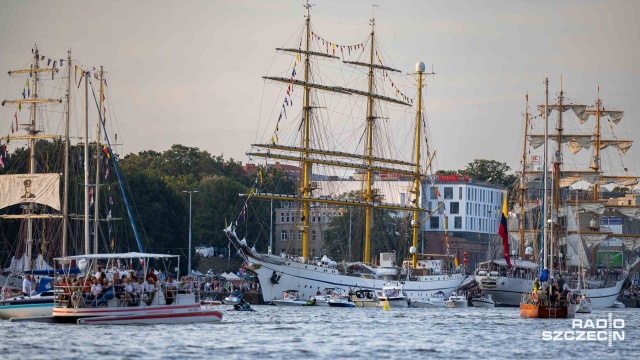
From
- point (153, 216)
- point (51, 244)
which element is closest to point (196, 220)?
point (153, 216)

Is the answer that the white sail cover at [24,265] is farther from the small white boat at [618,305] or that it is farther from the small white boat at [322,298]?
the small white boat at [618,305]

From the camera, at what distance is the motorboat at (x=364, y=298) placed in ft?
382

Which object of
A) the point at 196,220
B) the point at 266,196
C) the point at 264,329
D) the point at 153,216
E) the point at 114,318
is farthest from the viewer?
the point at 196,220

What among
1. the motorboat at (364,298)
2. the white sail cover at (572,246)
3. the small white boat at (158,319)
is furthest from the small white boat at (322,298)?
the small white boat at (158,319)

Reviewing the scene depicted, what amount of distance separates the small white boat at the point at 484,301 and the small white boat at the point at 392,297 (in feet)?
32.9

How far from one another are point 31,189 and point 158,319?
4047 cm

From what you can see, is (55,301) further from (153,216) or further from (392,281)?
(153,216)

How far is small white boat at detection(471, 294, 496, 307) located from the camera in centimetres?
12738

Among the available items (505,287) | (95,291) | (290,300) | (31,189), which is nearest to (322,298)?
(290,300)

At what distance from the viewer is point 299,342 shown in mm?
60750

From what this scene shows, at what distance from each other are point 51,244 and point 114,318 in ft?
137

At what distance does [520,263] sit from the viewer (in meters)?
131

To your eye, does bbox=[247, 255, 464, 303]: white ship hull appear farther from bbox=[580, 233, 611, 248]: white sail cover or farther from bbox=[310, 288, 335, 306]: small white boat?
bbox=[580, 233, 611, 248]: white sail cover

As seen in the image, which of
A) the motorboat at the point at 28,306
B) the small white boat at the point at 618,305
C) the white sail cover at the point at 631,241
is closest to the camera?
the motorboat at the point at 28,306
